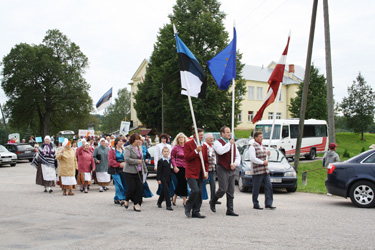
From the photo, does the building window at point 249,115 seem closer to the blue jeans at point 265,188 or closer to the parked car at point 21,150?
the parked car at point 21,150

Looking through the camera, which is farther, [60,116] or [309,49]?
[60,116]

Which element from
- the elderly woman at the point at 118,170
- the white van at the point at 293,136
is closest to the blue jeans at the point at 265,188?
the elderly woman at the point at 118,170

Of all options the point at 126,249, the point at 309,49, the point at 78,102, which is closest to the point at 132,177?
the point at 126,249

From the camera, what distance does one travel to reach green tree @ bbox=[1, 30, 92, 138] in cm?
5953

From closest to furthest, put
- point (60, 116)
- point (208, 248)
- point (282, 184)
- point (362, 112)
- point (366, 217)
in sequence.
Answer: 1. point (208, 248)
2. point (366, 217)
3. point (282, 184)
4. point (362, 112)
5. point (60, 116)

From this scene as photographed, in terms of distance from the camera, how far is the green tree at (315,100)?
51094 mm

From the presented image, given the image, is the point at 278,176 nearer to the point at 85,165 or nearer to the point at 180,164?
the point at 180,164

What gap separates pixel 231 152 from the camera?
348 inches

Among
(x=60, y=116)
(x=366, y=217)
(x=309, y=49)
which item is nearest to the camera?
(x=366, y=217)

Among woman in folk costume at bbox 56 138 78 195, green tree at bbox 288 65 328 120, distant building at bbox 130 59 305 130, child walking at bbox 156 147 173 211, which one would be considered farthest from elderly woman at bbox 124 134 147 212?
distant building at bbox 130 59 305 130

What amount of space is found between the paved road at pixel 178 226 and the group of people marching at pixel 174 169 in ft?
1.35

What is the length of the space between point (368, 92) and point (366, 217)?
56.7m

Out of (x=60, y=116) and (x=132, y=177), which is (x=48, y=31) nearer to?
(x=60, y=116)

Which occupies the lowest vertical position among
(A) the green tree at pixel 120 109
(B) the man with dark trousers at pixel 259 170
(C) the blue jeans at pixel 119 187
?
(C) the blue jeans at pixel 119 187
